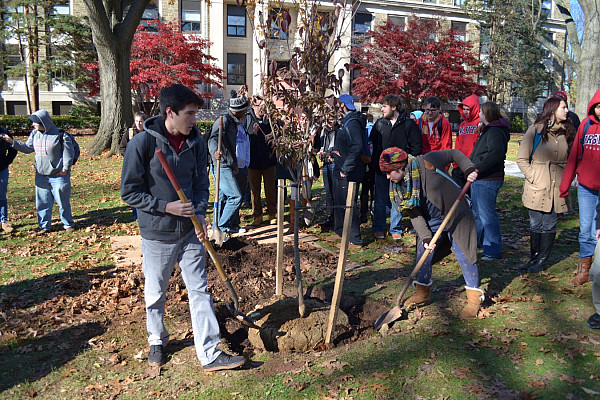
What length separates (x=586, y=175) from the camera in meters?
5.37

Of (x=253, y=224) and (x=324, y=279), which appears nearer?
(x=324, y=279)

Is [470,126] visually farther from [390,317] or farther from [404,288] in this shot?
[390,317]

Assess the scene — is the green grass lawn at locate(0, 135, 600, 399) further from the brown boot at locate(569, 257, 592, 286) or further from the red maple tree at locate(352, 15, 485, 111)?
the red maple tree at locate(352, 15, 485, 111)

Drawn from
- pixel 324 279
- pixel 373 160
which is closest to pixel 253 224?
pixel 373 160

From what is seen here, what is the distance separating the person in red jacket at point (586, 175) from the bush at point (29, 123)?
81.4 ft

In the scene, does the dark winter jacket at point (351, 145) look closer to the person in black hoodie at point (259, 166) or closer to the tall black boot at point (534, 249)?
the person in black hoodie at point (259, 166)

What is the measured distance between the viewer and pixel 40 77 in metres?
28.8

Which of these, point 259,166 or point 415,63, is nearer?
point 259,166

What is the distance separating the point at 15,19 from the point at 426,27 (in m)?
23.5

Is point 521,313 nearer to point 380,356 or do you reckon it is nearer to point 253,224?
point 380,356

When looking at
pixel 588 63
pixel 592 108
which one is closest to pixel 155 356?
pixel 592 108

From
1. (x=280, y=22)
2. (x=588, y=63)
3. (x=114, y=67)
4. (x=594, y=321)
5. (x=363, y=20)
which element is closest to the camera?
(x=280, y=22)

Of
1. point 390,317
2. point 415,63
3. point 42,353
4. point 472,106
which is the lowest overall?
point 42,353

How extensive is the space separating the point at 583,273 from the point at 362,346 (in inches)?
119
